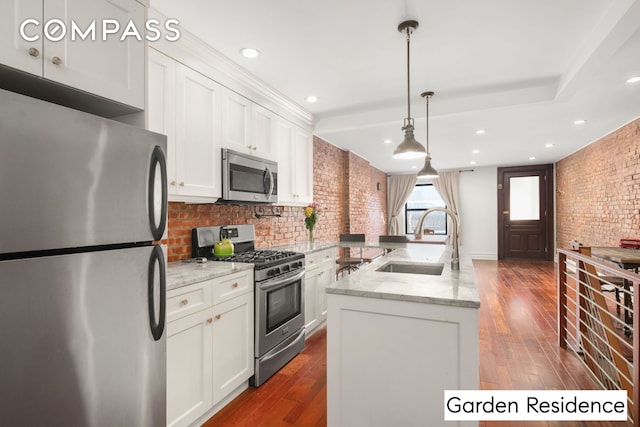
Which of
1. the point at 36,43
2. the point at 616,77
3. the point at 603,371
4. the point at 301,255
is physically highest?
the point at 616,77

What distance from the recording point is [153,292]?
1.42 metres

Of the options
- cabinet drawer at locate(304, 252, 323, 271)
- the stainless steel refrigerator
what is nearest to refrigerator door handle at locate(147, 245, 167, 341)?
the stainless steel refrigerator

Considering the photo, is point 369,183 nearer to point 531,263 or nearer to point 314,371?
point 531,263

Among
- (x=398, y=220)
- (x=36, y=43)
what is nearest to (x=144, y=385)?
(x=36, y=43)

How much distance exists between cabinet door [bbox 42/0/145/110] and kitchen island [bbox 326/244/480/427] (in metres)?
1.38

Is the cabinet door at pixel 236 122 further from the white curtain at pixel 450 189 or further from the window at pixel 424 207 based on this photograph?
the window at pixel 424 207

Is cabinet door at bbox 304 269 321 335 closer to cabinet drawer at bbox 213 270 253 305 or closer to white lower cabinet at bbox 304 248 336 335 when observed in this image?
white lower cabinet at bbox 304 248 336 335

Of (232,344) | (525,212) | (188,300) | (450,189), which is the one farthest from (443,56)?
(525,212)

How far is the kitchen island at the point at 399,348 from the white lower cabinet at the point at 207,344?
781mm

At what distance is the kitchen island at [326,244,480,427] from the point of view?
1375 mm

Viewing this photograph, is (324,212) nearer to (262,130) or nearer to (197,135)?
(262,130)

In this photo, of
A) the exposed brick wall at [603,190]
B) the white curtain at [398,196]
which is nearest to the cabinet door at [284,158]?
the exposed brick wall at [603,190]

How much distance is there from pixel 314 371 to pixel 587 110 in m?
4.23

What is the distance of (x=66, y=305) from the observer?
111cm
